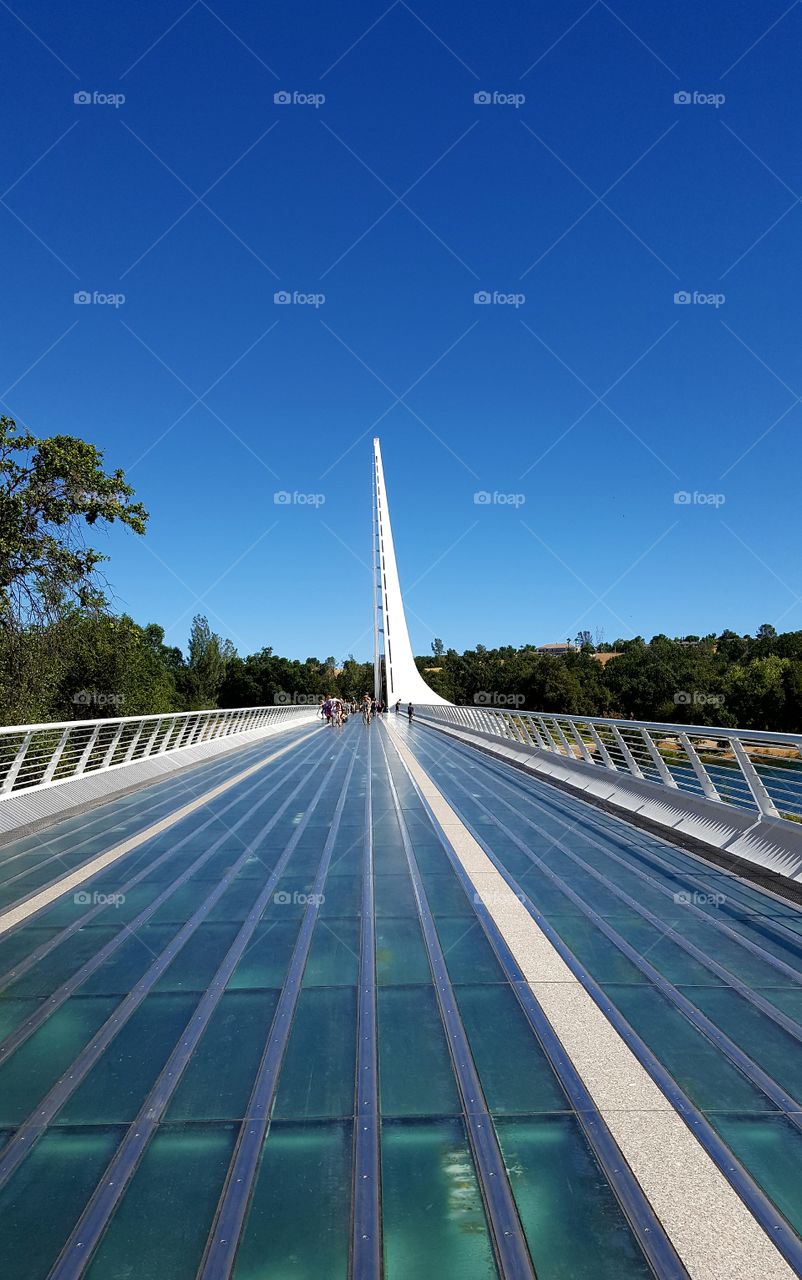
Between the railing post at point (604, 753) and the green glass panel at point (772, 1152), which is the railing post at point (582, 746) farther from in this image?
the green glass panel at point (772, 1152)

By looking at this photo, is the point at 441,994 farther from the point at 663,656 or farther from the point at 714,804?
the point at 663,656

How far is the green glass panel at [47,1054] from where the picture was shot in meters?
3.03

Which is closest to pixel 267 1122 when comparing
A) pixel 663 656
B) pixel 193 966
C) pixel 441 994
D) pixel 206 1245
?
pixel 206 1245

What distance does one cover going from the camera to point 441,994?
407 centimetres

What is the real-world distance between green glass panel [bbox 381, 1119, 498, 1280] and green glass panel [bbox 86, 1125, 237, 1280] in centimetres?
55

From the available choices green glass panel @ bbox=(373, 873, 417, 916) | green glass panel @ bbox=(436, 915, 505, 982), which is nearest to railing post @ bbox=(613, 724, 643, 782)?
green glass panel @ bbox=(373, 873, 417, 916)

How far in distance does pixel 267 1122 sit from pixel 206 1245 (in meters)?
0.62

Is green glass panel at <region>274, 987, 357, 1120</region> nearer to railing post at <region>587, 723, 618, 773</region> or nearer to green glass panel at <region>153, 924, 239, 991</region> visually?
green glass panel at <region>153, 924, 239, 991</region>

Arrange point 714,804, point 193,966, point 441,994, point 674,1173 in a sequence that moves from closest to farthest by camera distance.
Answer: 1. point 674,1173
2. point 441,994
3. point 193,966
4. point 714,804

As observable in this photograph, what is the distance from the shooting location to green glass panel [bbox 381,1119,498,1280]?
2174 millimetres

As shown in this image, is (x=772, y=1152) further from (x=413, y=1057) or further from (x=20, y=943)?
(x=20, y=943)

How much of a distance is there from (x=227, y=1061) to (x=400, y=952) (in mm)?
1578

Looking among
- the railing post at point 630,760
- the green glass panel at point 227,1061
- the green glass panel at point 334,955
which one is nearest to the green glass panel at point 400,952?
the green glass panel at point 334,955

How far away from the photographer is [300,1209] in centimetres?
240
